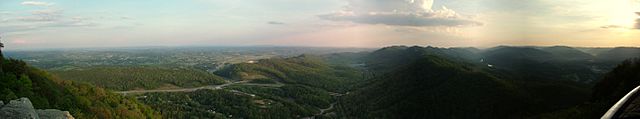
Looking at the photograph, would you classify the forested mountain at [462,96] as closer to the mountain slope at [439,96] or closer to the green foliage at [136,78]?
the mountain slope at [439,96]

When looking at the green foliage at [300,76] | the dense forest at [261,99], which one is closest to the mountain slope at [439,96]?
the dense forest at [261,99]

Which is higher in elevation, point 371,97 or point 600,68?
point 600,68

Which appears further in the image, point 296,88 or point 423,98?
point 296,88

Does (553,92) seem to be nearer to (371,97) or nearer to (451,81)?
(451,81)

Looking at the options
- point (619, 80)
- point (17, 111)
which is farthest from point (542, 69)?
point (17, 111)

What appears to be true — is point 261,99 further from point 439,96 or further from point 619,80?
point 619,80

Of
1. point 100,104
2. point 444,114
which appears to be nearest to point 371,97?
point 444,114

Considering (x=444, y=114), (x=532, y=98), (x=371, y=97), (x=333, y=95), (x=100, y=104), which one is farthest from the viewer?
(x=333, y=95)
